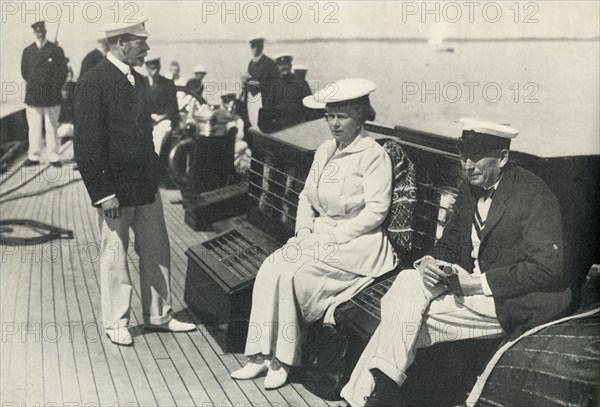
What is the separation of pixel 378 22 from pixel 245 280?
307 centimetres

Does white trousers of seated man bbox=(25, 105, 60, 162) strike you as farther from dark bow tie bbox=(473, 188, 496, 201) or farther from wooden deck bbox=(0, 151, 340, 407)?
dark bow tie bbox=(473, 188, 496, 201)

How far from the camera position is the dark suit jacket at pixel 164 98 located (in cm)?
819

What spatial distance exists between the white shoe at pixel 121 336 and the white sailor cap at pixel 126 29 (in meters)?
1.79

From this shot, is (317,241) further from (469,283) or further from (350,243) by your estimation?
(469,283)

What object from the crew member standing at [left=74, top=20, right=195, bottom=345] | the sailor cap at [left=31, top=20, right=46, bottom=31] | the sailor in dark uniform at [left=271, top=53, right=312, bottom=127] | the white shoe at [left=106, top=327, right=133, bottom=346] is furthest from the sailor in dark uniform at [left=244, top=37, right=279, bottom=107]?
the white shoe at [left=106, top=327, right=133, bottom=346]

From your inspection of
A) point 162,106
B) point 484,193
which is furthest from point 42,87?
point 484,193

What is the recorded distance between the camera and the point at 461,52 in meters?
50.5

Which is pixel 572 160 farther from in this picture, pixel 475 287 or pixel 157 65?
pixel 157 65

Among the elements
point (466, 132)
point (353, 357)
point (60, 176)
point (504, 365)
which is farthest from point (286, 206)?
point (60, 176)

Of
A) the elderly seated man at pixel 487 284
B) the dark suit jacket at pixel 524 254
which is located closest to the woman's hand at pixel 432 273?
the elderly seated man at pixel 487 284

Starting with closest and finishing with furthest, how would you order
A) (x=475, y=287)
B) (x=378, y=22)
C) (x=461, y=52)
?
(x=475, y=287)
(x=378, y=22)
(x=461, y=52)

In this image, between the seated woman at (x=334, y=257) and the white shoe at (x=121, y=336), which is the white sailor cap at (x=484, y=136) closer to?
the seated woman at (x=334, y=257)

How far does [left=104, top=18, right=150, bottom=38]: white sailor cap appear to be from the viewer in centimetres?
373

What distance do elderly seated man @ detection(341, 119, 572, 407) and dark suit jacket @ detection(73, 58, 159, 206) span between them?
1.79m
